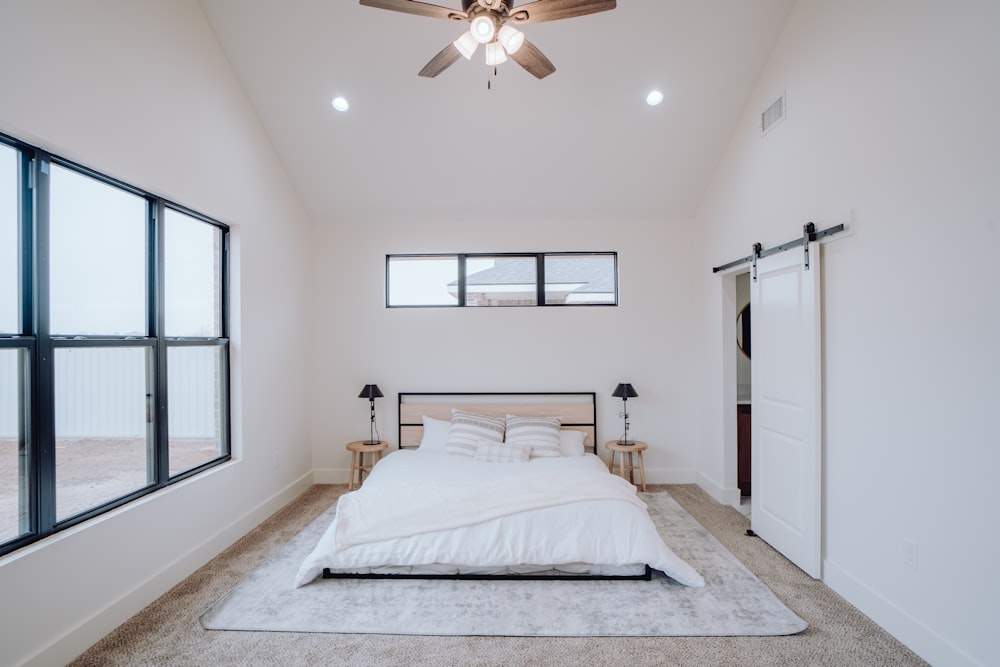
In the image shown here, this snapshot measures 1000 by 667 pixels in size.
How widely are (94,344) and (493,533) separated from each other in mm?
2430

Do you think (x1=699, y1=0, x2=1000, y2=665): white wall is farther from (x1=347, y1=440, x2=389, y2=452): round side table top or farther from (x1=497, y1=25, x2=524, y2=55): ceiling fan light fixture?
(x1=347, y1=440, x2=389, y2=452): round side table top

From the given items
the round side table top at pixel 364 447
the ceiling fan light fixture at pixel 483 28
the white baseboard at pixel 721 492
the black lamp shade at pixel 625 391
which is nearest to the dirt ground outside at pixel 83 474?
the round side table top at pixel 364 447

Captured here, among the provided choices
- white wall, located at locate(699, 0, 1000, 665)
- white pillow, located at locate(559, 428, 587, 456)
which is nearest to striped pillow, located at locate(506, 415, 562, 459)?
white pillow, located at locate(559, 428, 587, 456)

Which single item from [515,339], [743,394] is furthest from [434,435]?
[743,394]

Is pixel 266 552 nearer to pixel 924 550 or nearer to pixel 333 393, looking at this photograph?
pixel 333 393

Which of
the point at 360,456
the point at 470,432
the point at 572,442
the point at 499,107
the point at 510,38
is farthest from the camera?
the point at 360,456

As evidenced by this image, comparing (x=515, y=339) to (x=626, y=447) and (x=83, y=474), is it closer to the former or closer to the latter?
(x=626, y=447)

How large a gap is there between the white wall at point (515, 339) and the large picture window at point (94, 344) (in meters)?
1.59

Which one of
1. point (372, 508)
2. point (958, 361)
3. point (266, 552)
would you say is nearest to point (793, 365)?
point (958, 361)

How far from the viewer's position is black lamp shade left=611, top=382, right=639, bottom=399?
181 inches

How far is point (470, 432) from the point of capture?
4434 mm

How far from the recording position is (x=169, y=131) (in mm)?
2914

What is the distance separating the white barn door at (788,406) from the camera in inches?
114

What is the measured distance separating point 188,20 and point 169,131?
84cm
